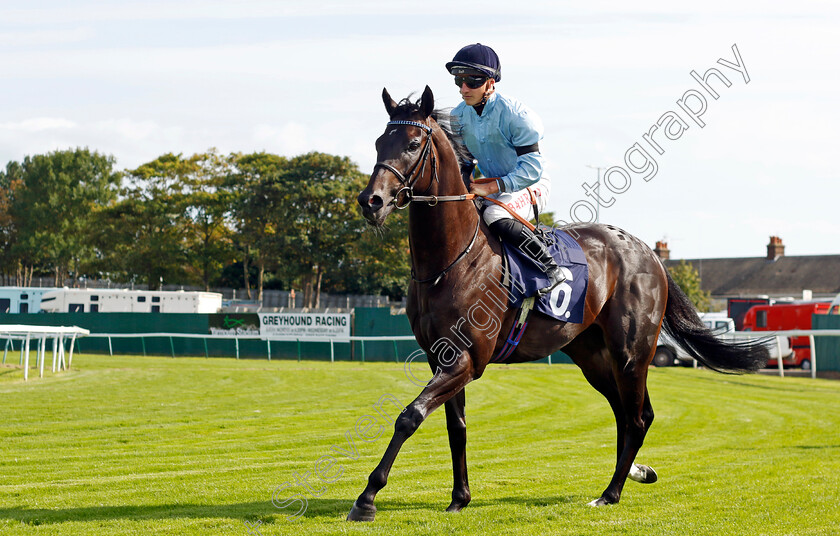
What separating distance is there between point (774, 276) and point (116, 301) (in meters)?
50.5

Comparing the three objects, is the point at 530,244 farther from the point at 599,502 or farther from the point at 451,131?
the point at 599,502

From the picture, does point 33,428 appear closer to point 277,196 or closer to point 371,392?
point 371,392

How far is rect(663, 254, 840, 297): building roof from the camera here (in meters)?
60.8

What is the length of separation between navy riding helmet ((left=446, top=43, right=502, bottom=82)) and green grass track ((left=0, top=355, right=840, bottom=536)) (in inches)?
103

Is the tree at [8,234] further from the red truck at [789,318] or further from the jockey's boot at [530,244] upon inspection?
the jockey's boot at [530,244]

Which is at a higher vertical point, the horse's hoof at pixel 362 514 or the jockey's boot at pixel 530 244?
the jockey's boot at pixel 530 244

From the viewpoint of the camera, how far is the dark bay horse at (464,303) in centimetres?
419

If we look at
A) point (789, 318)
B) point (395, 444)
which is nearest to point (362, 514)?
point (395, 444)

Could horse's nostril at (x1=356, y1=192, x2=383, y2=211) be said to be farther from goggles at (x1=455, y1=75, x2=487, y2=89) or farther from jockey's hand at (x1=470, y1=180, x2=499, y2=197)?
goggles at (x1=455, y1=75, x2=487, y2=89)

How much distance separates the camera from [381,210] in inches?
157

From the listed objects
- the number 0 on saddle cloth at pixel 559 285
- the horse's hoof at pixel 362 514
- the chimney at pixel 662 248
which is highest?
the chimney at pixel 662 248

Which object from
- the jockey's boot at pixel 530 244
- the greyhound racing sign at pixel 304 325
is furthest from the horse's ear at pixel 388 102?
the greyhound racing sign at pixel 304 325

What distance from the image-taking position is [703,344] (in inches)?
243

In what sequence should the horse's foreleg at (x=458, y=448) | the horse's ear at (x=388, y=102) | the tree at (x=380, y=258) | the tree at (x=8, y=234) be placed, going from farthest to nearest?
the tree at (x=8, y=234) < the tree at (x=380, y=258) < the horse's foreleg at (x=458, y=448) < the horse's ear at (x=388, y=102)
